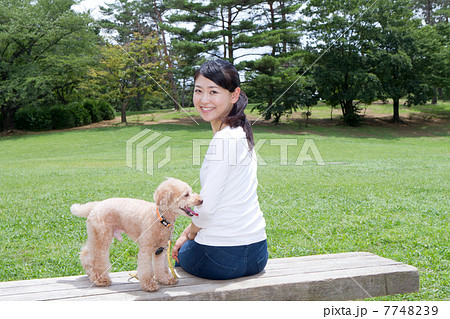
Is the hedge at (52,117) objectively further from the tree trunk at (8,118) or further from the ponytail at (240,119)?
the ponytail at (240,119)

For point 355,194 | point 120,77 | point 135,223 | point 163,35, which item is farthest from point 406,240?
point 163,35

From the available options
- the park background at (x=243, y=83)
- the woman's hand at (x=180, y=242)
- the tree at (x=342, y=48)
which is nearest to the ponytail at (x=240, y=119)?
the woman's hand at (x=180, y=242)

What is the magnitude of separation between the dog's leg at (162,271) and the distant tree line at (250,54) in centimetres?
2304

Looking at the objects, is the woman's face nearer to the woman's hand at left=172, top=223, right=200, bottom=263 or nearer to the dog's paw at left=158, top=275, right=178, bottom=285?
the woman's hand at left=172, top=223, right=200, bottom=263

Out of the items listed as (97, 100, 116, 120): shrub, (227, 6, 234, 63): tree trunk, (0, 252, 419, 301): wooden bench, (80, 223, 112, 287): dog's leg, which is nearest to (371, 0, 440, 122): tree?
(227, 6, 234, 63): tree trunk

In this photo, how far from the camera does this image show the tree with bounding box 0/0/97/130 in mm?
25406

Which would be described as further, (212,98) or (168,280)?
(212,98)

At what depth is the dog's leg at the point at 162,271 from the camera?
2.30 meters

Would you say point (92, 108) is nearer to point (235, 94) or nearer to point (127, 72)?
point (127, 72)

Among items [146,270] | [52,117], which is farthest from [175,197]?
[52,117]

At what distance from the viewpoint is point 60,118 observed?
28.2 meters

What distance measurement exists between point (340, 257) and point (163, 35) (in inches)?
1334

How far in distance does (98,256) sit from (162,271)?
394 mm

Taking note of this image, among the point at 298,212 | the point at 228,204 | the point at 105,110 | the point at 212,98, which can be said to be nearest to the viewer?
the point at 228,204
